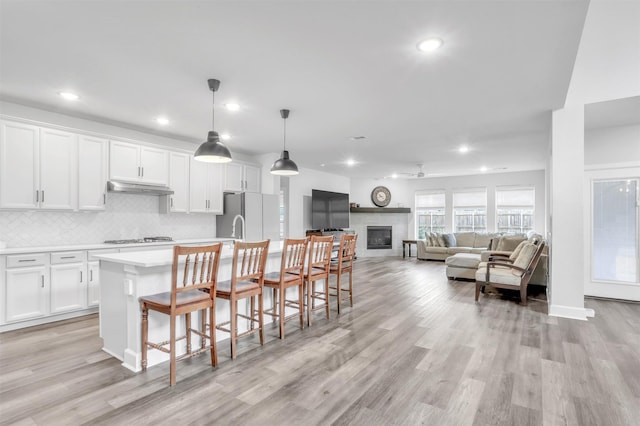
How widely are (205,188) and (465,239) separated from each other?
734 centimetres

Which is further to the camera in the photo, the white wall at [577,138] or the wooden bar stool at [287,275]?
the white wall at [577,138]

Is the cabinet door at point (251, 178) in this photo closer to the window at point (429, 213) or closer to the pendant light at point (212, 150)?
the pendant light at point (212, 150)

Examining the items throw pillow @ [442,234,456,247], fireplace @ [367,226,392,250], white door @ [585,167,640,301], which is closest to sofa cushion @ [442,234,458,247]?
throw pillow @ [442,234,456,247]

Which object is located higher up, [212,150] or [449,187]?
[449,187]

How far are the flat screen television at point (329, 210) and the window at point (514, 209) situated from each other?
176 inches

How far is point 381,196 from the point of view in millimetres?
11070

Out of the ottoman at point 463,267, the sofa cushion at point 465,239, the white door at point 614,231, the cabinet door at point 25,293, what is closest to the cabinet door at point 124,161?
the cabinet door at point 25,293

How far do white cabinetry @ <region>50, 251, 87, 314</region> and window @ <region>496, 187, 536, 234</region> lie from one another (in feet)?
31.9

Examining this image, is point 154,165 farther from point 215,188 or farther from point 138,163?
point 215,188

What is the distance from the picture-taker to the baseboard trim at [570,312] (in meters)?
3.98

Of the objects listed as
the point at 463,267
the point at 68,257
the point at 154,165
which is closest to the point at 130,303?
the point at 68,257

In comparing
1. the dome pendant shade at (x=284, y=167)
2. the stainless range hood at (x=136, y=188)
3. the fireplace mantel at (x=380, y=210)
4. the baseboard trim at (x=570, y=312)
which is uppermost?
the dome pendant shade at (x=284, y=167)

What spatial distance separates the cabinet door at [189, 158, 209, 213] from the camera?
5551 mm

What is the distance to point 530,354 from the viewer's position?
2.97 m
